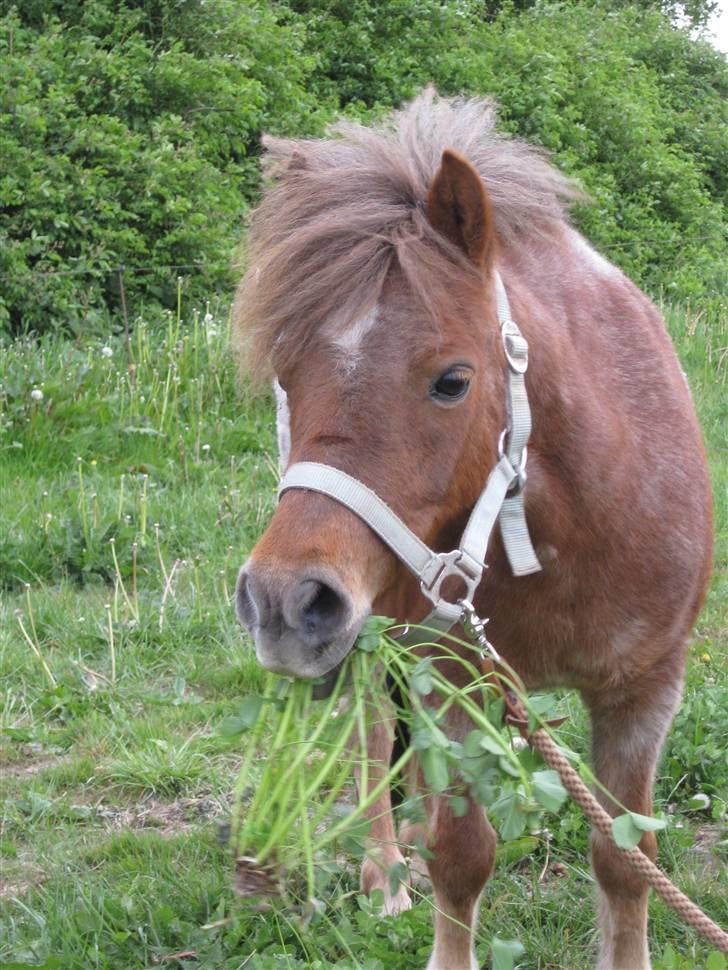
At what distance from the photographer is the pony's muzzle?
1951 millimetres

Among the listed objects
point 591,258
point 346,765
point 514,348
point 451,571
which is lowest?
point 346,765

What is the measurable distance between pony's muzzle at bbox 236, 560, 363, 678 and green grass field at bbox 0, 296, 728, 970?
2.63ft

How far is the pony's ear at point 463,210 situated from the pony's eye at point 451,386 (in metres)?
0.29

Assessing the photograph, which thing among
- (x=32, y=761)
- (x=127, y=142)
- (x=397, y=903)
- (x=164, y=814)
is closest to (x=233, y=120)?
(x=127, y=142)

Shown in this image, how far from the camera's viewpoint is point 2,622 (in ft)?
15.5

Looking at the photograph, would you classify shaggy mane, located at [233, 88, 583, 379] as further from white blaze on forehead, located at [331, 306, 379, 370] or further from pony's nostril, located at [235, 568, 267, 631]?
pony's nostril, located at [235, 568, 267, 631]

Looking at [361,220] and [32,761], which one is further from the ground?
[361,220]

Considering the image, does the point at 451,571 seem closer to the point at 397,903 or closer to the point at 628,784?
the point at 628,784

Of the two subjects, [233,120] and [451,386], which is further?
[233,120]

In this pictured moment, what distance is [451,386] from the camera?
2.26 meters

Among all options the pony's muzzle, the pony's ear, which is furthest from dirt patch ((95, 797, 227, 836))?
the pony's ear

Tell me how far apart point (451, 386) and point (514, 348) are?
263 mm

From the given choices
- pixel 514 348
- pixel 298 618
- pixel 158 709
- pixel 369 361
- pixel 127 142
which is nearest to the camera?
pixel 298 618

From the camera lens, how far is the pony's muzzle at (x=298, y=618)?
6.40ft
